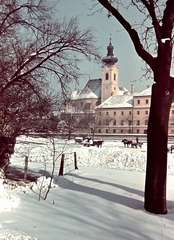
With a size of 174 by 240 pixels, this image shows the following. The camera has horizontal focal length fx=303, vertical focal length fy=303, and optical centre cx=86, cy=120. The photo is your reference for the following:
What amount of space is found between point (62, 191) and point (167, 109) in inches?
157

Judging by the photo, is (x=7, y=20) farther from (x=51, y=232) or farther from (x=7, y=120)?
(x=51, y=232)

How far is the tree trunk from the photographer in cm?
679

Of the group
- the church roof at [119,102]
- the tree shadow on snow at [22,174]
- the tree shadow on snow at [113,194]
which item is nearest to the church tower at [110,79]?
the church roof at [119,102]

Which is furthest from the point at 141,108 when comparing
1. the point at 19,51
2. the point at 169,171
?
the point at 19,51

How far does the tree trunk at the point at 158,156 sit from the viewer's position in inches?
267

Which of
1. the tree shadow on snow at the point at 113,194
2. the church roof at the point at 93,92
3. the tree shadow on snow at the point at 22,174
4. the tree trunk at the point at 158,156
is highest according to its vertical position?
the church roof at the point at 93,92

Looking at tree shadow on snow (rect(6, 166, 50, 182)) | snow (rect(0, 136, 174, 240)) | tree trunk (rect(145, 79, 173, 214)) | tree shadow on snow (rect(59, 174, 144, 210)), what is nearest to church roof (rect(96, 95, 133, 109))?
tree shadow on snow (rect(6, 166, 50, 182))

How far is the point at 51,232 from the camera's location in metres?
5.54

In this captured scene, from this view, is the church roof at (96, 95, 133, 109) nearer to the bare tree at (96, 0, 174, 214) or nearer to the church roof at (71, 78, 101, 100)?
the church roof at (71, 78, 101, 100)

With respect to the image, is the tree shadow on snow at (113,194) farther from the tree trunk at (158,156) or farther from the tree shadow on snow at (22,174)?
the tree shadow on snow at (22,174)

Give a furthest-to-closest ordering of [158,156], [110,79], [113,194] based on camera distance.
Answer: [110,79]
[113,194]
[158,156]

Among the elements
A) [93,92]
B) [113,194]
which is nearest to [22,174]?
[113,194]

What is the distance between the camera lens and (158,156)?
683 centimetres

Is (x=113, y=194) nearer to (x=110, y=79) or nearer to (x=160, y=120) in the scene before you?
(x=160, y=120)
